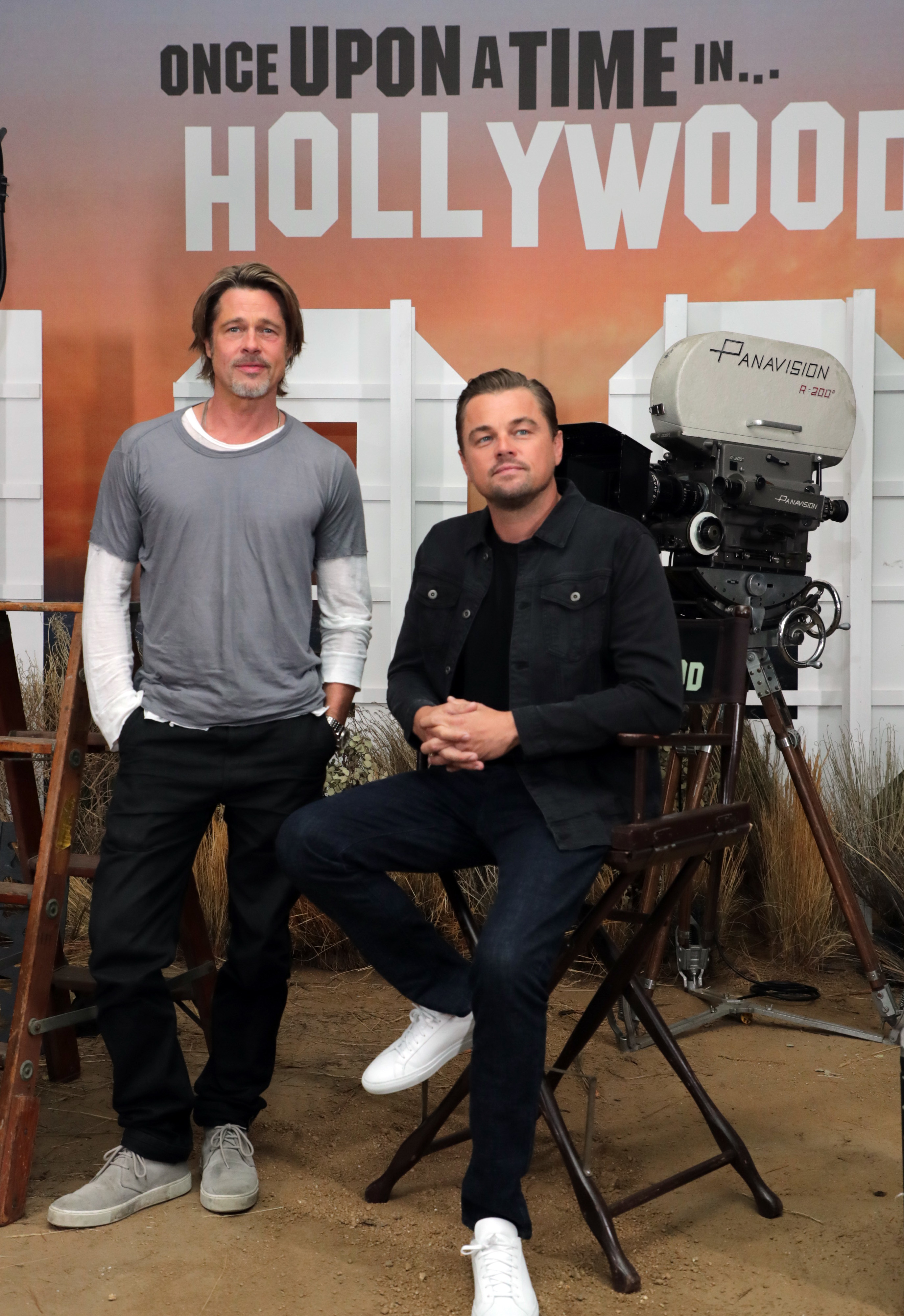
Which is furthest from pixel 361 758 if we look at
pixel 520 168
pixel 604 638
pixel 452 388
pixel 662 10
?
pixel 662 10

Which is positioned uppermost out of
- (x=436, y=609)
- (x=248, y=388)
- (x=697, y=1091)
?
(x=248, y=388)

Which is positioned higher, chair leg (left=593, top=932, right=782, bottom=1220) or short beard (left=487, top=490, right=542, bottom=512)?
short beard (left=487, top=490, right=542, bottom=512)

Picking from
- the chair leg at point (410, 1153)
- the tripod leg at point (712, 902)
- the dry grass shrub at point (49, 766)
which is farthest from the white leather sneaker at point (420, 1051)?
the dry grass shrub at point (49, 766)

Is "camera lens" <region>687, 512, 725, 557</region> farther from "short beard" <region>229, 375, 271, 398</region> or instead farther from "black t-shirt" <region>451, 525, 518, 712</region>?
"short beard" <region>229, 375, 271, 398</region>

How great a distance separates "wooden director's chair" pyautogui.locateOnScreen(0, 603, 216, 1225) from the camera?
8.30ft

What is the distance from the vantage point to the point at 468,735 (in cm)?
240

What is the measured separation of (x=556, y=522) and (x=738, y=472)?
1179 mm

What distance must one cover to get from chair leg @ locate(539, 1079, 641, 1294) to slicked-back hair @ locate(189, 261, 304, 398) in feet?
5.43

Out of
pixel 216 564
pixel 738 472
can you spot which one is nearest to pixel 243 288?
pixel 216 564

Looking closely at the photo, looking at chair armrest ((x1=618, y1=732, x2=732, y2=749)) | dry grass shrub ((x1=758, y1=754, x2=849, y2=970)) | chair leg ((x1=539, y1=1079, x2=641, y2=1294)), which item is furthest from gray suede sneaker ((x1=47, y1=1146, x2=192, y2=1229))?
dry grass shrub ((x1=758, y1=754, x2=849, y2=970))

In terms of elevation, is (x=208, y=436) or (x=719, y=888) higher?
(x=208, y=436)

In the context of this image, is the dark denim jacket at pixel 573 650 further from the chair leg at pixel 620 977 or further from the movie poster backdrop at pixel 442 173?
the movie poster backdrop at pixel 442 173

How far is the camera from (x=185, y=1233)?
2.43 meters

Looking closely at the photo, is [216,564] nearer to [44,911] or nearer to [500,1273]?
[44,911]
